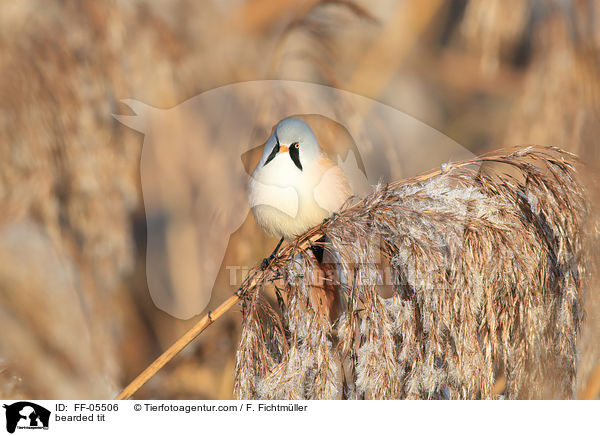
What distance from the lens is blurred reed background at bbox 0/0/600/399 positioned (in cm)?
108

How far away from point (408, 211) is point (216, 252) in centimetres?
53

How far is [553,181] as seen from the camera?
0.92 metres

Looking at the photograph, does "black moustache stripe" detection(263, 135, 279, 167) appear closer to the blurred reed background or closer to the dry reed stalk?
the blurred reed background

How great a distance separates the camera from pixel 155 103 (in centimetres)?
118

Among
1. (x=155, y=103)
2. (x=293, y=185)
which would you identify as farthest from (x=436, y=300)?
(x=155, y=103)

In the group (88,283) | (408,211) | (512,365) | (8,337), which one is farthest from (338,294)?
(8,337)

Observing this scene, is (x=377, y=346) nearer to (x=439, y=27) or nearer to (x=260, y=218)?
(x=260, y=218)

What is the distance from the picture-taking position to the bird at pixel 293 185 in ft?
3.65
